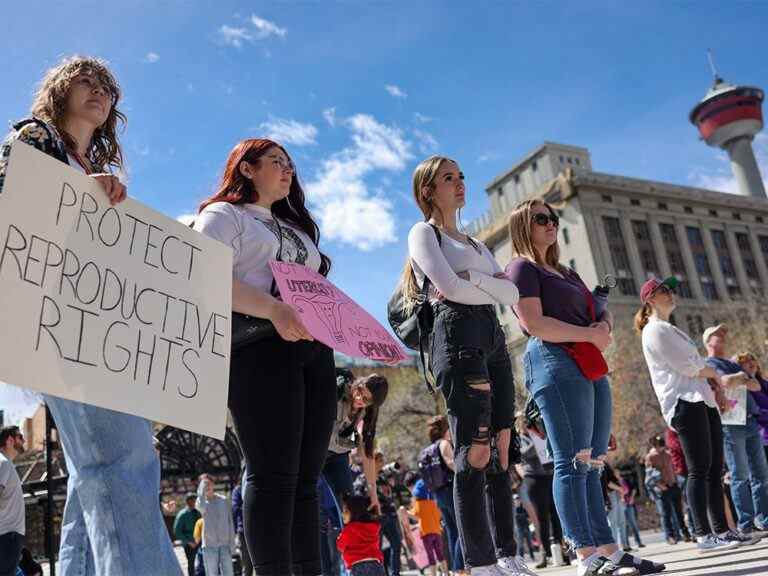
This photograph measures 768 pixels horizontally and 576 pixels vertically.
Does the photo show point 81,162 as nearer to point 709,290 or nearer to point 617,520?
point 617,520

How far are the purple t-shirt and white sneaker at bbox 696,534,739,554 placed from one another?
191 centimetres

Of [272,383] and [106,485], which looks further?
[272,383]

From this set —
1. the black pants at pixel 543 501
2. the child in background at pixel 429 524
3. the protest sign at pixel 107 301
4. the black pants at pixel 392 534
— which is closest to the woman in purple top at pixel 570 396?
the protest sign at pixel 107 301

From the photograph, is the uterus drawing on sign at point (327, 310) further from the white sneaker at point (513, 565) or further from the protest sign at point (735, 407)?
the protest sign at point (735, 407)

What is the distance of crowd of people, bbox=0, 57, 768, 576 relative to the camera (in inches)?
86.4

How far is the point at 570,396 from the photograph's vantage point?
3.63 metres

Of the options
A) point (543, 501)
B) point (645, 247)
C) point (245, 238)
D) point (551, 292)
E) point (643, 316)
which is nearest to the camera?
point (245, 238)

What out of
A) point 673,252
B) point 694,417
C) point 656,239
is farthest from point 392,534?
point 673,252

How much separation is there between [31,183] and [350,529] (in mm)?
3471

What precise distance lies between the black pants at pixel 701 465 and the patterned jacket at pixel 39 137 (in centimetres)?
420

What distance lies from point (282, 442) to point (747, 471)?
4595mm

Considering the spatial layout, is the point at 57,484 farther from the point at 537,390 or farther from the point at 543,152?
the point at 543,152

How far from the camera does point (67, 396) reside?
1.93 metres

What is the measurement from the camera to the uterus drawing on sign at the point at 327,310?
277 centimetres
